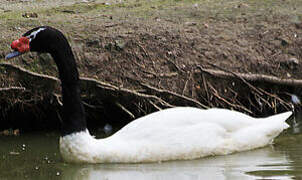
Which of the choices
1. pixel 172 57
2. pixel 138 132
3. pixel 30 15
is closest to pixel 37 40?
pixel 138 132

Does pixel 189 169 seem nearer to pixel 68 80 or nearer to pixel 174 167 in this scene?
pixel 174 167

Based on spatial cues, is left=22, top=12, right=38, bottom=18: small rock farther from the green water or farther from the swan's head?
the swan's head

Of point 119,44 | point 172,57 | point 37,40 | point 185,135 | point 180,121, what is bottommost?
point 185,135

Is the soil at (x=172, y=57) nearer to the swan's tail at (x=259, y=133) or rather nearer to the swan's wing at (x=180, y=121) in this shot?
the swan's tail at (x=259, y=133)

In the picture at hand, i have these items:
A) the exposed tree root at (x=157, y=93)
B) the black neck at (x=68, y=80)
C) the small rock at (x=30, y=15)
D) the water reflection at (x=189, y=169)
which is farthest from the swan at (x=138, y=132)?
the small rock at (x=30, y=15)

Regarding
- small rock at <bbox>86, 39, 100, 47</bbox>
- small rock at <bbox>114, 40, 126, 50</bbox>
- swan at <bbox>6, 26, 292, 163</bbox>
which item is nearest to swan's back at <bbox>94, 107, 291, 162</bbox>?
swan at <bbox>6, 26, 292, 163</bbox>

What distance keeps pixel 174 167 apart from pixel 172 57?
2.43 m

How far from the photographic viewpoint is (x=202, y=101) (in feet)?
25.9

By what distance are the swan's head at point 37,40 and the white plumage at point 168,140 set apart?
99 centimetres

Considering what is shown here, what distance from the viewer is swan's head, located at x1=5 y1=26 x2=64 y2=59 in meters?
6.05

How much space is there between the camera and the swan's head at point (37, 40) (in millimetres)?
6051

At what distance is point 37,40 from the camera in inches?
241

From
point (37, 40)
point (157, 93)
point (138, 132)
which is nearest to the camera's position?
point (138, 132)

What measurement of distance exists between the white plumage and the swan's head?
0.99 meters
